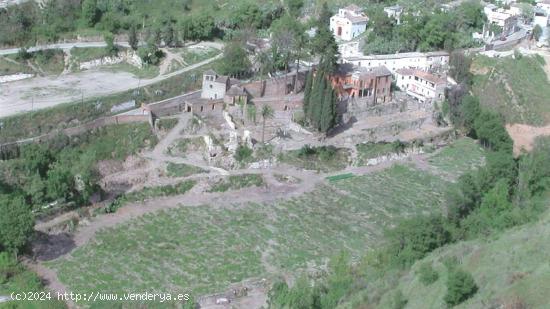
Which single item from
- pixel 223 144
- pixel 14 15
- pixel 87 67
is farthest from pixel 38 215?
pixel 14 15

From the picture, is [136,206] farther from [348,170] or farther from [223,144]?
[348,170]

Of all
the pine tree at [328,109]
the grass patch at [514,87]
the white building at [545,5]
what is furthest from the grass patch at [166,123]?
the white building at [545,5]

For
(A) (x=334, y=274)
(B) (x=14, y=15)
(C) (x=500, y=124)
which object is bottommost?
(A) (x=334, y=274)

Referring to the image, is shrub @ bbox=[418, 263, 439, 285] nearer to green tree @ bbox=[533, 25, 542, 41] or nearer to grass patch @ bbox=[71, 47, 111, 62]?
grass patch @ bbox=[71, 47, 111, 62]

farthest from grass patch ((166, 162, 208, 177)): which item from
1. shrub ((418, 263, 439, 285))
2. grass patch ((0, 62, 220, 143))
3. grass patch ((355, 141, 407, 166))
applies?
shrub ((418, 263, 439, 285))

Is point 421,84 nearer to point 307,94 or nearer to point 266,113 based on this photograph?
point 307,94
